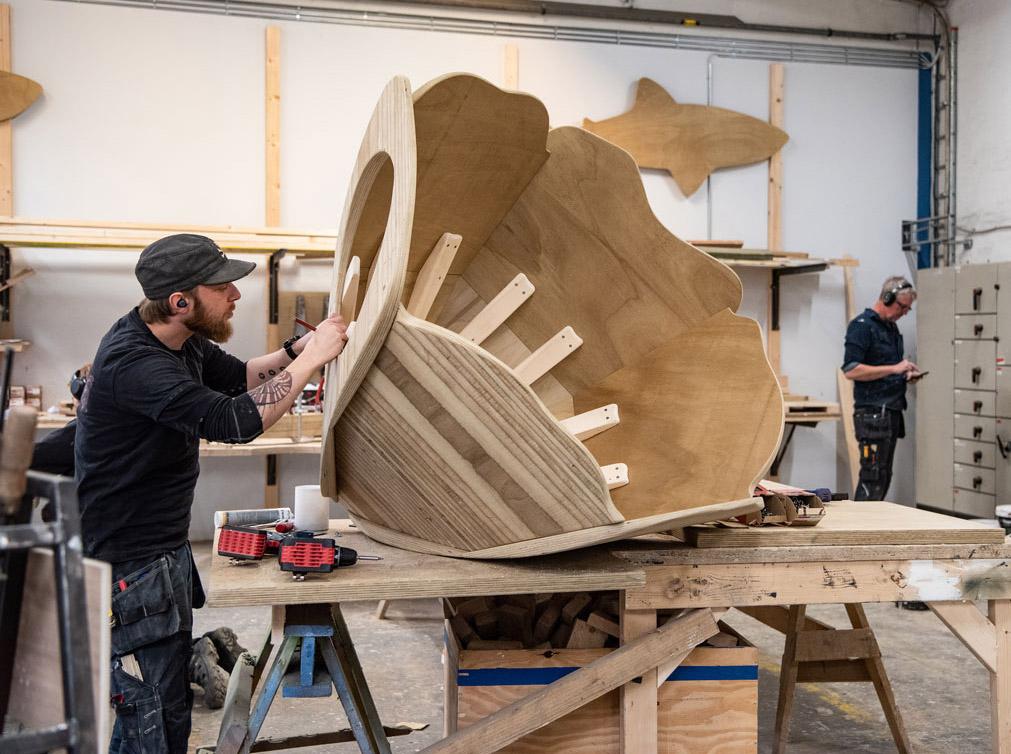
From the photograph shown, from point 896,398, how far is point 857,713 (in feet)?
8.15

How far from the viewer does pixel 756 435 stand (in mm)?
2621

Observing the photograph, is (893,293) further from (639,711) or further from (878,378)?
(639,711)

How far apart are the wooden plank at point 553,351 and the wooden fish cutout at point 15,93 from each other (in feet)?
13.3

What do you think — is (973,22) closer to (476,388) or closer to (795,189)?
(795,189)

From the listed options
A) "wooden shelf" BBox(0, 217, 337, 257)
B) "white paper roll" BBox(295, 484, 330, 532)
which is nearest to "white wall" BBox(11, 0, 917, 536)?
"wooden shelf" BBox(0, 217, 337, 257)

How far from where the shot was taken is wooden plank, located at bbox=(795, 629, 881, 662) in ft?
9.53

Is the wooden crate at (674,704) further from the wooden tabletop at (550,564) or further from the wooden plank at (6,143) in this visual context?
the wooden plank at (6,143)

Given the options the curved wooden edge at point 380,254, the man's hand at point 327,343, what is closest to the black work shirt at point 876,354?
the curved wooden edge at point 380,254

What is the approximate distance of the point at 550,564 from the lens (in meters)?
2.12

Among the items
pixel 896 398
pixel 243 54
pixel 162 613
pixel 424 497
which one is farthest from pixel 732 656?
pixel 243 54

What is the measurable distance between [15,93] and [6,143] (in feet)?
0.96

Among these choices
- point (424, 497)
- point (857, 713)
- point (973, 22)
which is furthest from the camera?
point (973, 22)

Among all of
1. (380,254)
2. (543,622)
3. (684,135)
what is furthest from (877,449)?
(380,254)

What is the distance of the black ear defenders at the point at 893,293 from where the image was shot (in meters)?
5.29
